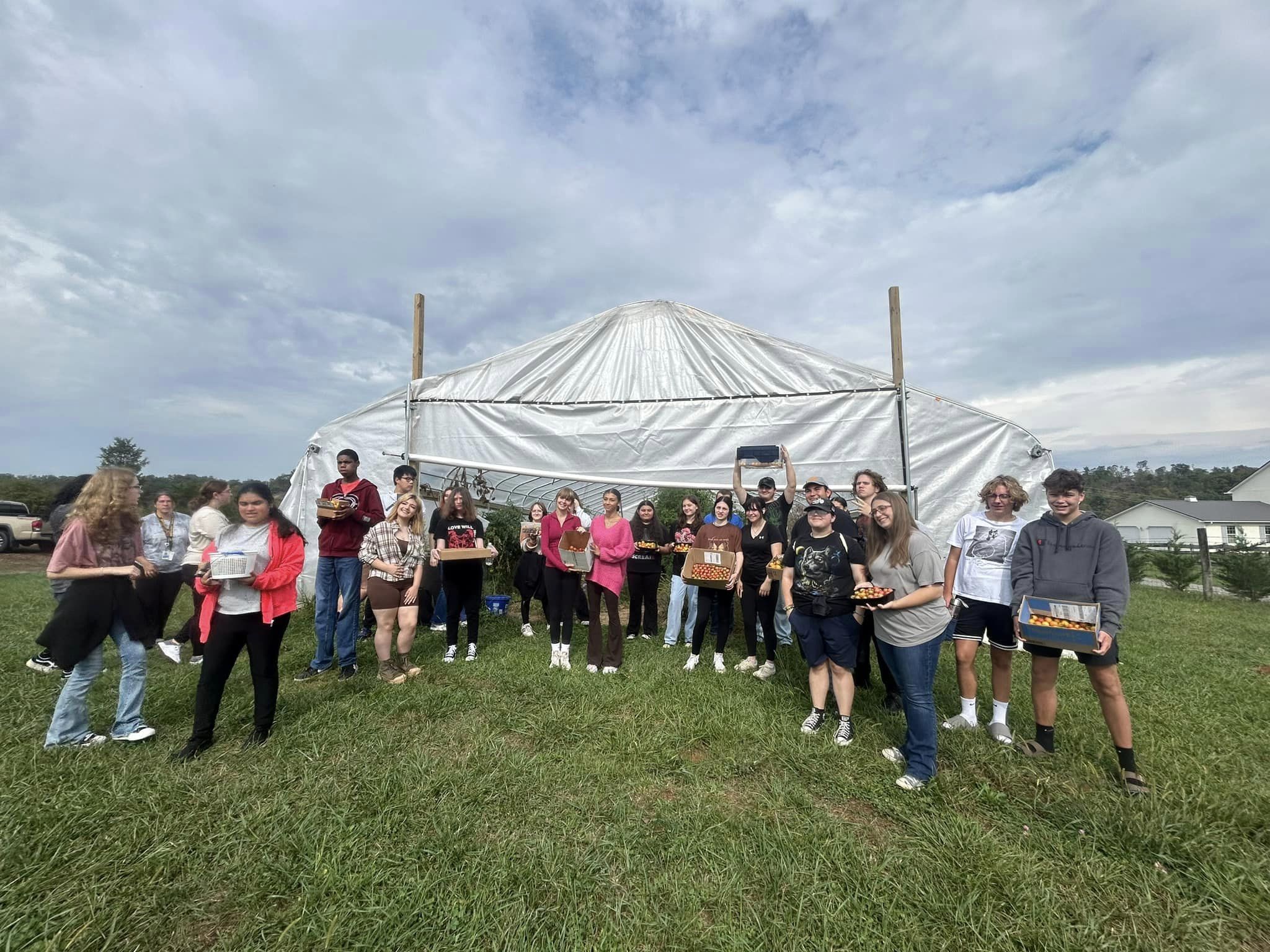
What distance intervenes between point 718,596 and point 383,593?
295 centimetres

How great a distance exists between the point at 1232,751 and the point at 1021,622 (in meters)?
1.73

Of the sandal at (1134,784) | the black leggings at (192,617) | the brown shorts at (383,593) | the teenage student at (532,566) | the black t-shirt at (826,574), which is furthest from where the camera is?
the teenage student at (532,566)

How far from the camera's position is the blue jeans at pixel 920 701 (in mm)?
2914

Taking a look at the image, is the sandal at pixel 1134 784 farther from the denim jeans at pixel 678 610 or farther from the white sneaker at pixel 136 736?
the white sneaker at pixel 136 736

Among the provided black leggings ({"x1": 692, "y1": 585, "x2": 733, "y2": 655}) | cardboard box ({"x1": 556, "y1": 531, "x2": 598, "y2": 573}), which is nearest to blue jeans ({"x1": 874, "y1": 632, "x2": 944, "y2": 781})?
black leggings ({"x1": 692, "y1": 585, "x2": 733, "y2": 655})

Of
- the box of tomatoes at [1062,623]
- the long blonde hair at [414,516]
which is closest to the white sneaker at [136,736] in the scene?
the long blonde hair at [414,516]

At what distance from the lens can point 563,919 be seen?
2002 millimetres

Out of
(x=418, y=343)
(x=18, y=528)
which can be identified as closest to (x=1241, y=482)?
(x=418, y=343)

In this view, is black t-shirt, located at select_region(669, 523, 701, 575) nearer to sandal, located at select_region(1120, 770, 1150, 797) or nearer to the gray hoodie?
the gray hoodie

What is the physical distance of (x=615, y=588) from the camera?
5.02 meters

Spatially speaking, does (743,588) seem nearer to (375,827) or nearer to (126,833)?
(375,827)

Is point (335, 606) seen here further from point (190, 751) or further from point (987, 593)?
point (987, 593)

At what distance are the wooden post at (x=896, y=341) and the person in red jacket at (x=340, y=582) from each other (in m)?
5.28

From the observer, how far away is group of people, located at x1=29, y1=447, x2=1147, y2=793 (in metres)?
3.01
